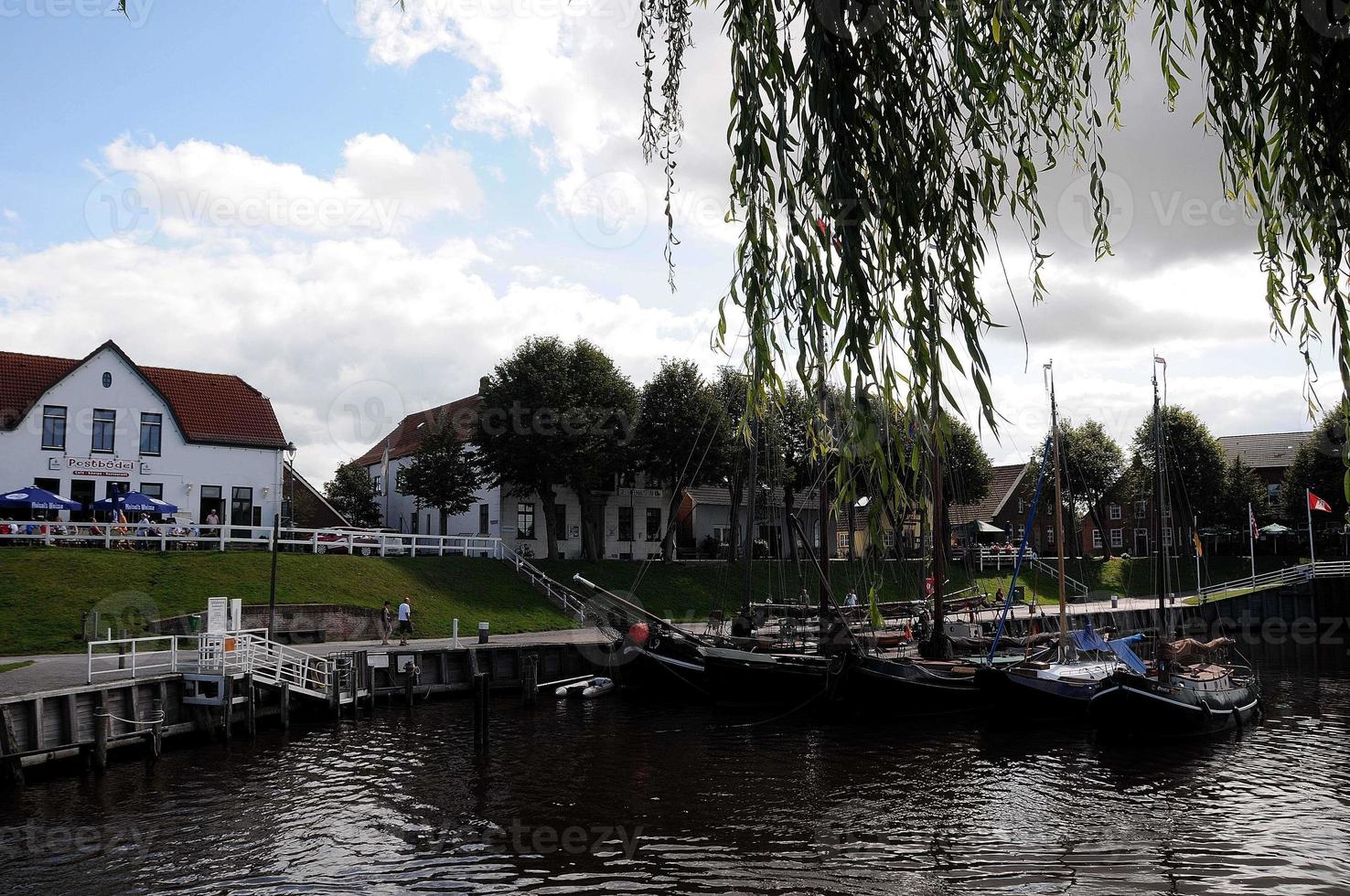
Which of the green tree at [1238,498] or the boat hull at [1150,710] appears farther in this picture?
the green tree at [1238,498]

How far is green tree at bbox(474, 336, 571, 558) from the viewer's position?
5175cm

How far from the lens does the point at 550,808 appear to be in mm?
17844

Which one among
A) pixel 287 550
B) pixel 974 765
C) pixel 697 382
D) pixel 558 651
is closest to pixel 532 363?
pixel 697 382

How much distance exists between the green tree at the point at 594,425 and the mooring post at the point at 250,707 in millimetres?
28032

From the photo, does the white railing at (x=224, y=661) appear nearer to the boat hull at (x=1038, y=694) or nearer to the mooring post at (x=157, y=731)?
the mooring post at (x=157, y=731)

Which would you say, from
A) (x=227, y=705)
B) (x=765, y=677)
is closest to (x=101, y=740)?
(x=227, y=705)

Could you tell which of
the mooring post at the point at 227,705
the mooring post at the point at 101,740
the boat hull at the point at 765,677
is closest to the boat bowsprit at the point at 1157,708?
the boat hull at the point at 765,677

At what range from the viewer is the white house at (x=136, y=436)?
4256 cm

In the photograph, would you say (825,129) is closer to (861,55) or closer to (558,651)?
(861,55)

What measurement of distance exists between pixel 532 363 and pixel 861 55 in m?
48.9

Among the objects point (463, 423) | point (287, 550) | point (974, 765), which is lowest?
point (974, 765)

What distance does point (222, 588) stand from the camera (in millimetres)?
36375

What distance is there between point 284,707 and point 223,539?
17.9 m

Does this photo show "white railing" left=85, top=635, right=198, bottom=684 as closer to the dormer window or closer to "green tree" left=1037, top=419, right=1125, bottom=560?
the dormer window
